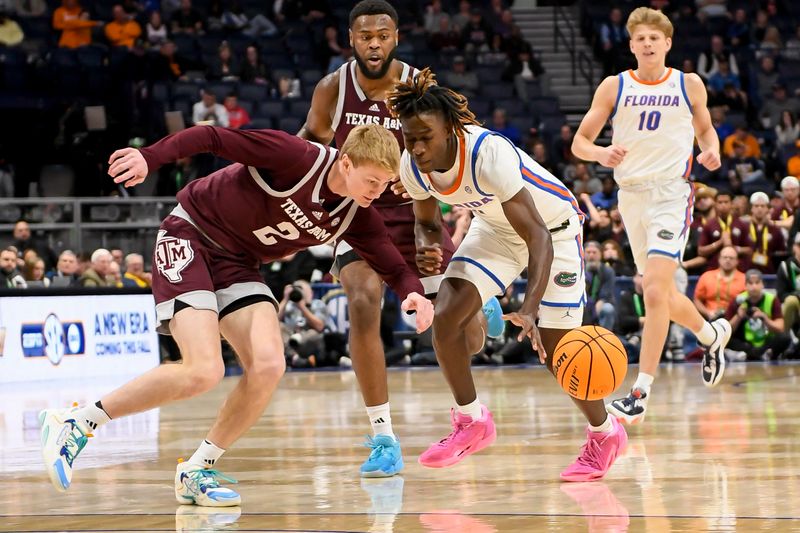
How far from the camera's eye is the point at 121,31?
67.4ft

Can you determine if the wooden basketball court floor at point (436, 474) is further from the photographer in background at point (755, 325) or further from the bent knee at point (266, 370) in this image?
the photographer in background at point (755, 325)

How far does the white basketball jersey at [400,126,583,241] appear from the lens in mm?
5688

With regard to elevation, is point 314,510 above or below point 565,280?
below

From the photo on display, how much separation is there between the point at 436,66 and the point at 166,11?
15.4 ft

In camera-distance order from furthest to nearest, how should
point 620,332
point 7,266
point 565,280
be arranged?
1. point 620,332
2. point 7,266
3. point 565,280

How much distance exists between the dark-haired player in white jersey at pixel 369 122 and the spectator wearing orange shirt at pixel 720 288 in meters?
8.82

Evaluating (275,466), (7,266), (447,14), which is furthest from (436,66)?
(275,466)

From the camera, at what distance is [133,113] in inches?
760

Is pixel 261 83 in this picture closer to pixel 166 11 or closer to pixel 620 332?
pixel 166 11

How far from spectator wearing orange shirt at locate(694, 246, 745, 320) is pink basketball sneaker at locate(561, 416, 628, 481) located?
30.1ft

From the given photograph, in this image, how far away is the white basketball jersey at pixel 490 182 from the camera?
569 cm

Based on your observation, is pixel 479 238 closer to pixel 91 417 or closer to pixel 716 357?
pixel 91 417

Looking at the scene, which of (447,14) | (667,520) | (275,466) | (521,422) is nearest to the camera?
(667,520)

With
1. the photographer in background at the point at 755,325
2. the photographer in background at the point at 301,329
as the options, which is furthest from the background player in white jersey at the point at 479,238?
the photographer in background at the point at 755,325
